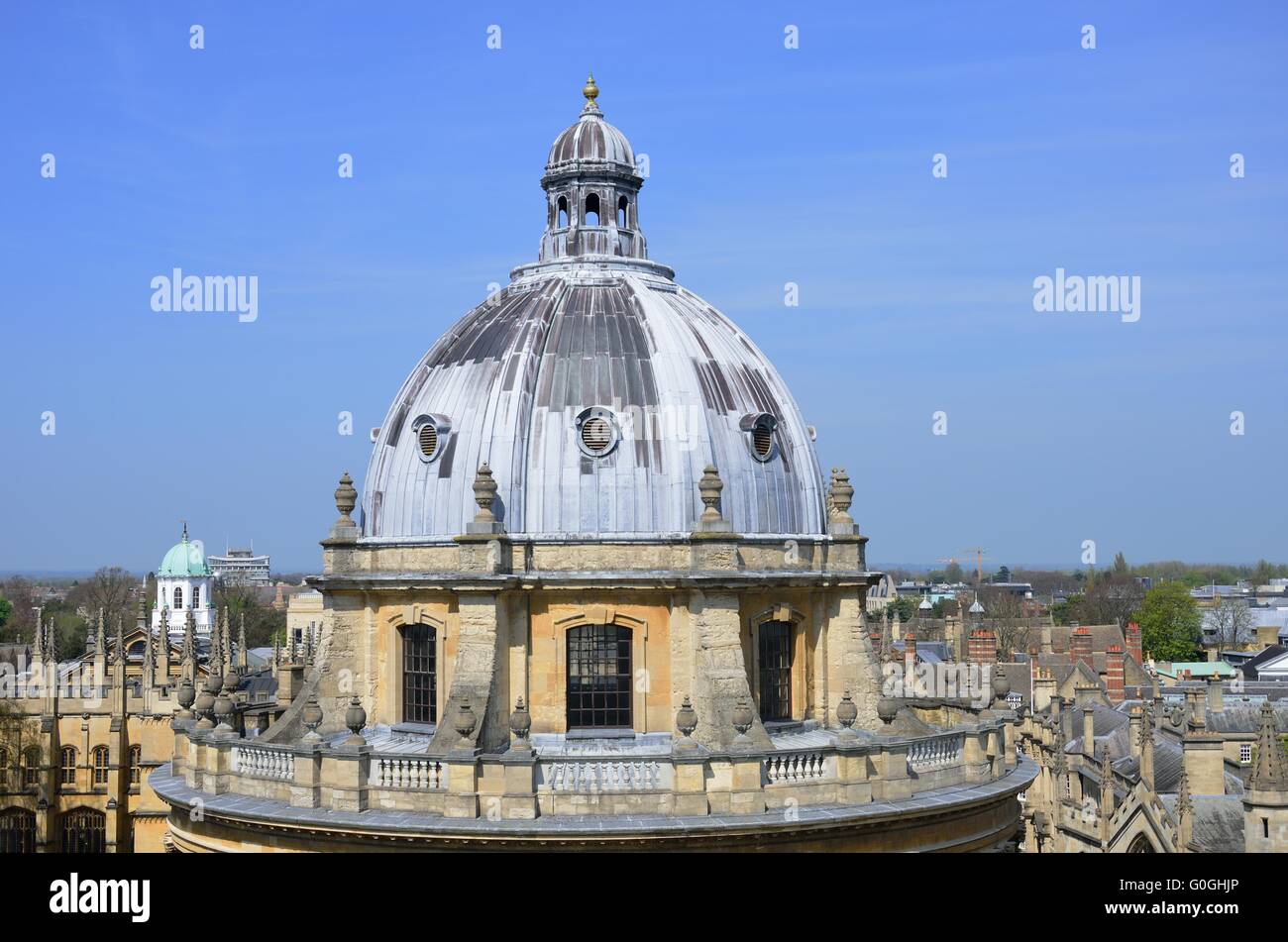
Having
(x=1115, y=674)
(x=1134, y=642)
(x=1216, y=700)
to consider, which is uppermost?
(x=1134, y=642)

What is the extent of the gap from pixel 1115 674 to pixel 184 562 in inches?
3117

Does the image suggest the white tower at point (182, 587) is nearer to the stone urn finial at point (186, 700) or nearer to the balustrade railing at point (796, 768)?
the stone urn finial at point (186, 700)

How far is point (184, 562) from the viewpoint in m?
132

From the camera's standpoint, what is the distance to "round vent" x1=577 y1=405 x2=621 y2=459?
111ft

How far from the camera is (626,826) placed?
28.8m

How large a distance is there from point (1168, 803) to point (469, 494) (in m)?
28.4

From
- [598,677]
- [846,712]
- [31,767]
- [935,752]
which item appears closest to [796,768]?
[846,712]

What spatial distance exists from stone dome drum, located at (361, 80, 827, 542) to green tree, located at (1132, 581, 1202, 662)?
11099 cm

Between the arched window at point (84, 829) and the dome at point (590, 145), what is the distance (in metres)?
50.8

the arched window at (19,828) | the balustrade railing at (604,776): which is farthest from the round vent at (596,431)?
the arched window at (19,828)

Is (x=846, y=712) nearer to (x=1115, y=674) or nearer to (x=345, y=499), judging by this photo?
(x=345, y=499)

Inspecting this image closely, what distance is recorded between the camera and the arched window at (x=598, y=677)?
3281cm
